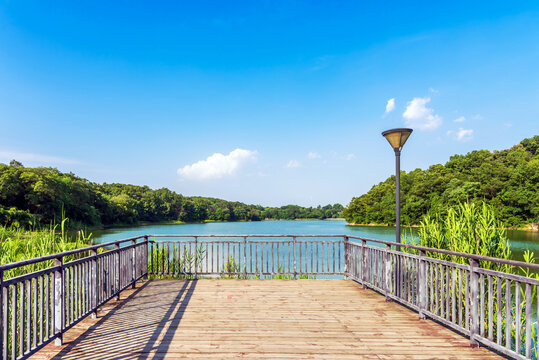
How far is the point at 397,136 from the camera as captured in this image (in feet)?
18.7

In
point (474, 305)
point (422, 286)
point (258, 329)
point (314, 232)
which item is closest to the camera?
point (474, 305)

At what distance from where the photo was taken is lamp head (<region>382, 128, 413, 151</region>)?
561 centimetres

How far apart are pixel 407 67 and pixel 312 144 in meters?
13.5

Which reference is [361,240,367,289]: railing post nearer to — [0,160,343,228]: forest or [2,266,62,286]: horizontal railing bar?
[2,266,62,286]: horizontal railing bar

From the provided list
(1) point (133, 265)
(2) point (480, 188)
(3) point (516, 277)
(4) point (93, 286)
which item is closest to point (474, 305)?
(3) point (516, 277)

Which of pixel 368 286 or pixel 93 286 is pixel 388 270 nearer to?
pixel 368 286

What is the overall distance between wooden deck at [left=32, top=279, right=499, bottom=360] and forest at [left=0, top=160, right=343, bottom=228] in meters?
3.89

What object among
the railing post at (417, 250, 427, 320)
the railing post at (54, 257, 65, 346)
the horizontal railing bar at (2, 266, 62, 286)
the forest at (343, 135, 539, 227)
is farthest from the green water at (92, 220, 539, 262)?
the horizontal railing bar at (2, 266, 62, 286)

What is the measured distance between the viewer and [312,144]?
98.4 ft

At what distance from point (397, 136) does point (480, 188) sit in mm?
48204

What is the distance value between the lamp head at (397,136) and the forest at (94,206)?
6917 mm

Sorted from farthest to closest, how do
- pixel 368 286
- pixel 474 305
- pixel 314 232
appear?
pixel 314 232, pixel 368 286, pixel 474 305

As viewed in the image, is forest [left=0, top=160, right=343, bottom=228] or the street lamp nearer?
the street lamp

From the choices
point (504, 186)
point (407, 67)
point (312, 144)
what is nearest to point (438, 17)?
point (407, 67)
